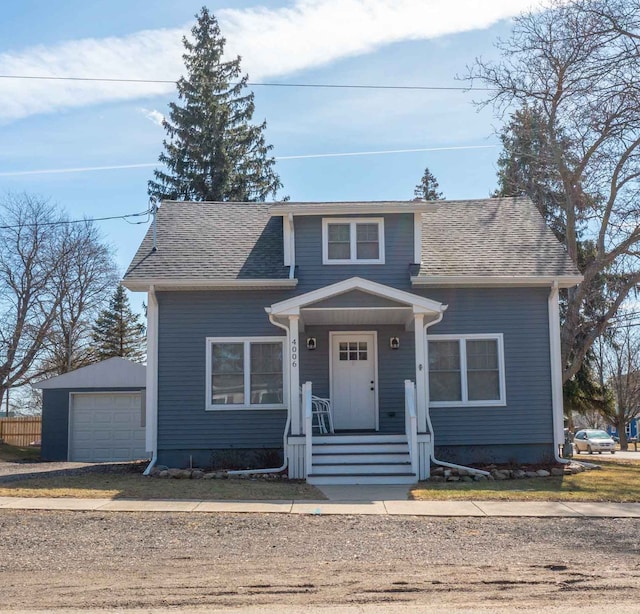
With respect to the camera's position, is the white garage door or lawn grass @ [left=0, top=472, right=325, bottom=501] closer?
lawn grass @ [left=0, top=472, right=325, bottom=501]

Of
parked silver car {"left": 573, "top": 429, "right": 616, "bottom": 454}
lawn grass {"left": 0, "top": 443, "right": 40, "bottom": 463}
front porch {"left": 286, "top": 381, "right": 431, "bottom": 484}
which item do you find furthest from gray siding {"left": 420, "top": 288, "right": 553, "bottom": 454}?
parked silver car {"left": 573, "top": 429, "right": 616, "bottom": 454}

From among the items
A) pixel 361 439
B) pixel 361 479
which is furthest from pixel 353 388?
pixel 361 479

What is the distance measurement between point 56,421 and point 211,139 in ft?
54.2

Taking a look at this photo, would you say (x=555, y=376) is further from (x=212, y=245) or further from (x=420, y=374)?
(x=212, y=245)

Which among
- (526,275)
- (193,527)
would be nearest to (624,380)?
(526,275)

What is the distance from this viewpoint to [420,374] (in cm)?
1384

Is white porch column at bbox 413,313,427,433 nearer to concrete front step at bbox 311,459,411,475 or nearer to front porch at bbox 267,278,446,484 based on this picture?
front porch at bbox 267,278,446,484

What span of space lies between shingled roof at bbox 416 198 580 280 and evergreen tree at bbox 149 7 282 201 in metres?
17.9

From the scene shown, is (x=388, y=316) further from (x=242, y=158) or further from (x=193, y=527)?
(x=242, y=158)

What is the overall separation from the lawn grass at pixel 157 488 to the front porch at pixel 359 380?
3.43ft

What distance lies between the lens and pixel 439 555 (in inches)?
304

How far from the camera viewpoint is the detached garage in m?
21.8

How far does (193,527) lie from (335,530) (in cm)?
170

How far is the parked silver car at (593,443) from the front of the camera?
Answer: 125 ft
